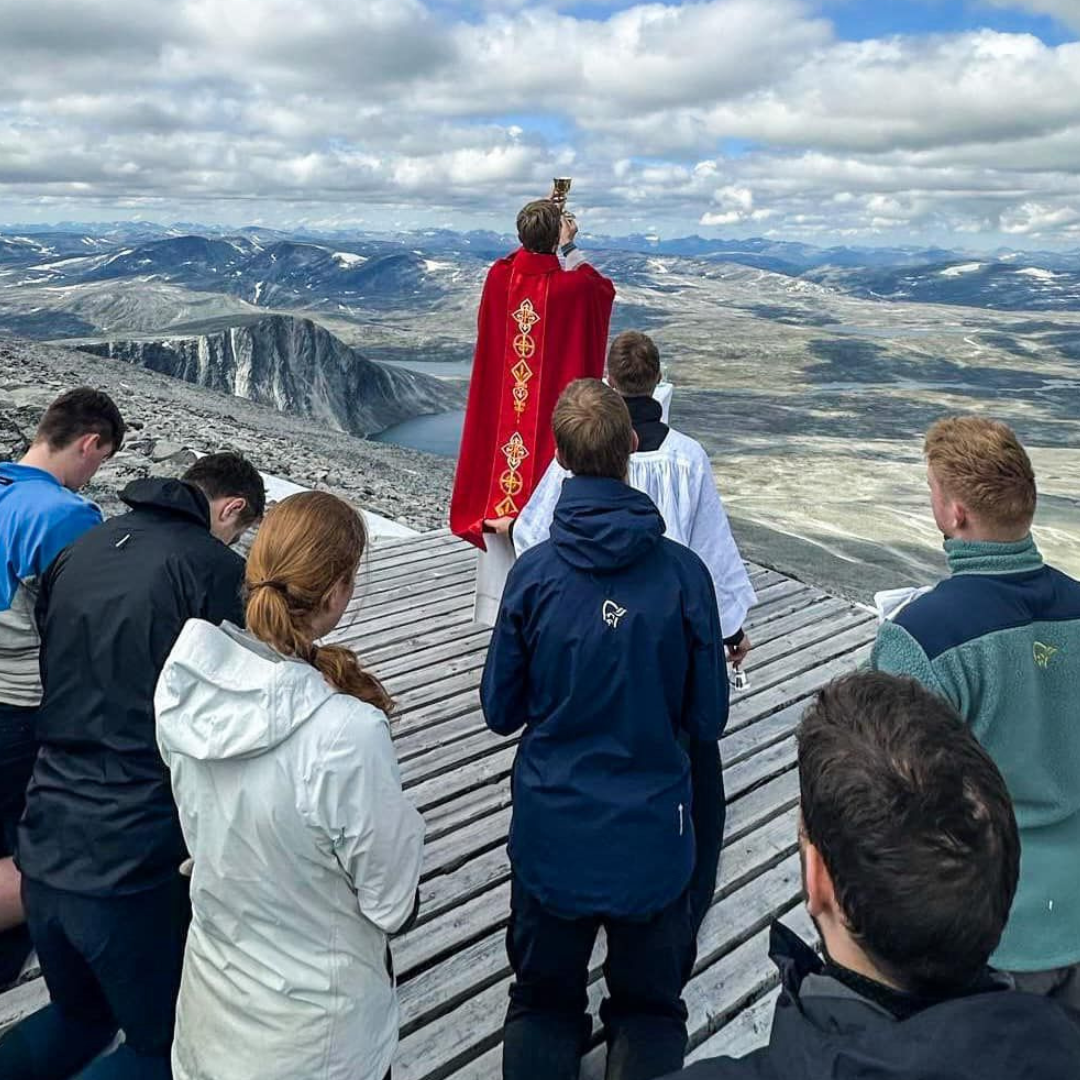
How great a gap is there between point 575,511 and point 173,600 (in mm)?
1074

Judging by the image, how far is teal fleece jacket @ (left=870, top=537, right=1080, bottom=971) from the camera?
2.12 m

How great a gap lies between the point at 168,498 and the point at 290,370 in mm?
45787

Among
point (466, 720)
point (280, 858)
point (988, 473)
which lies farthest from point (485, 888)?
point (988, 473)

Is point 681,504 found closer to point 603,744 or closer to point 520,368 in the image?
point 603,744

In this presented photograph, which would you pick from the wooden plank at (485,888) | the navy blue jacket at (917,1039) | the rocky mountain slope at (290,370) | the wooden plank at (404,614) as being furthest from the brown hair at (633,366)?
the rocky mountain slope at (290,370)

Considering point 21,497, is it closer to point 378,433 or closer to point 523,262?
point 523,262

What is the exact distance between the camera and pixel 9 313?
135m

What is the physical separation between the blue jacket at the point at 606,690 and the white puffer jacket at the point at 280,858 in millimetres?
511

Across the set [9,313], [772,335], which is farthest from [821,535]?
[9,313]

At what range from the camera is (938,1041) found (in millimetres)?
1108

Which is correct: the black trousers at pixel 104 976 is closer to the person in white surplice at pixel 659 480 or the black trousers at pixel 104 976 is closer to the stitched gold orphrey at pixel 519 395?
the person in white surplice at pixel 659 480

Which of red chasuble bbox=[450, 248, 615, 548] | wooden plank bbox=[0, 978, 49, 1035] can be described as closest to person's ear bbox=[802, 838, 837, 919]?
wooden plank bbox=[0, 978, 49, 1035]

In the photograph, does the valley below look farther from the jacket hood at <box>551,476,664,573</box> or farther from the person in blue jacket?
the jacket hood at <box>551,476,664,573</box>

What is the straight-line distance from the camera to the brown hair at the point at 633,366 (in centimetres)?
338
